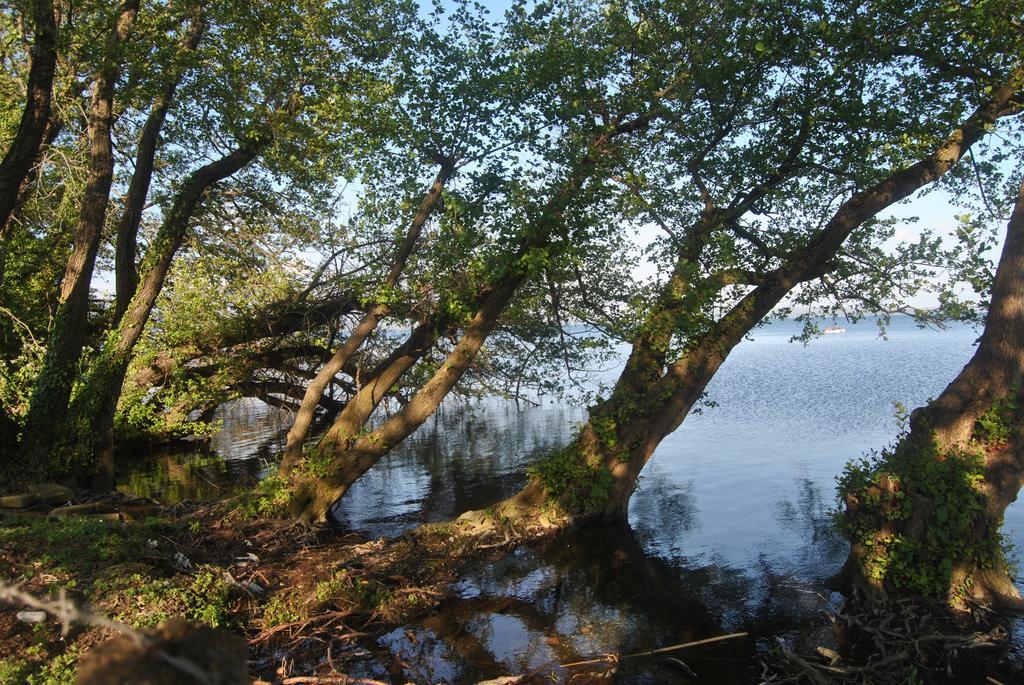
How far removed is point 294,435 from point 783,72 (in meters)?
11.0

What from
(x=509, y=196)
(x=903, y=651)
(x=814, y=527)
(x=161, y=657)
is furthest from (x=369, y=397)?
(x=161, y=657)

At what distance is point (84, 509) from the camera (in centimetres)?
1143

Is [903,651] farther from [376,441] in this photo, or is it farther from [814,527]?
[376,441]

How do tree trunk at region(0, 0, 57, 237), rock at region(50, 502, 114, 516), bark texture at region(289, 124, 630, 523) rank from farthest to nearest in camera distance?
1. bark texture at region(289, 124, 630, 523)
2. tree trunk at region(0, 0, 57, 237)
3. rock at region(50, 502, 114, 516)

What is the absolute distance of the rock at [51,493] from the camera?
1186cm

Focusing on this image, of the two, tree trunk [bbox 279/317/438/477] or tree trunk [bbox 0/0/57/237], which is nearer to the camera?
tree trunk [bbox 0/0/57/237]

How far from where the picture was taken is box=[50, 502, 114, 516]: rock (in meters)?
10.9

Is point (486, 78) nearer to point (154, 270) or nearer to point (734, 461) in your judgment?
point (154, 270)

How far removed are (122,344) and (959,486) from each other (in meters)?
14.2

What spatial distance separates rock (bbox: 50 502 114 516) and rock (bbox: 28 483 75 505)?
471 millimetres

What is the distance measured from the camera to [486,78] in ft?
40.2

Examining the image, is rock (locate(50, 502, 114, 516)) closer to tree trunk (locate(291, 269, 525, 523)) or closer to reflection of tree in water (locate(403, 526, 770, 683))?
tree trunk (locate(291, 269, 525, 523))

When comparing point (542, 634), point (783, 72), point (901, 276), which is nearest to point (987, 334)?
point (901, 276)

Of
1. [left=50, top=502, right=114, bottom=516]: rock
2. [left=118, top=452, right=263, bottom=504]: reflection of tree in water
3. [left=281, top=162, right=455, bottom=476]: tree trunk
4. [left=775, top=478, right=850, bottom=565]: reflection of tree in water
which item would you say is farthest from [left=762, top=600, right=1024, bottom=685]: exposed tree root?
[left=118, top=452, right=263, bottom=504]: reflection of tree in water
